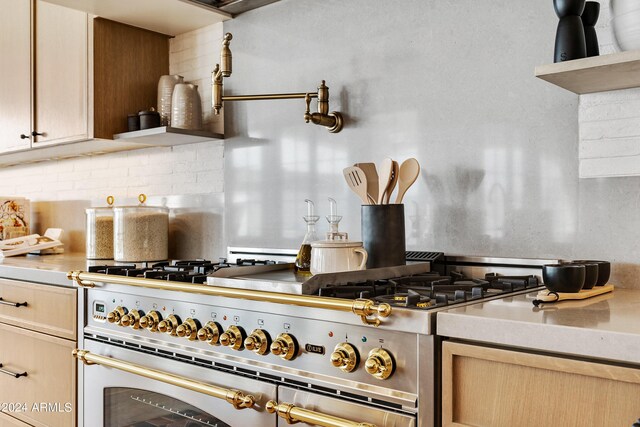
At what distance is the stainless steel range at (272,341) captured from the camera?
1.19 meters

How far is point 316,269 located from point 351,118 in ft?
2.48

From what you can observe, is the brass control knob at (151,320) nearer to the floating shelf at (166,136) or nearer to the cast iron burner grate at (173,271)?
the cast iron burner grate at (173,271)

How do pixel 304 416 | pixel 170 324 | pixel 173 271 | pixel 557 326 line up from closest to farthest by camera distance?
pixel 557 326, pixel 304 416, pixel 170 324, pixel 173 271

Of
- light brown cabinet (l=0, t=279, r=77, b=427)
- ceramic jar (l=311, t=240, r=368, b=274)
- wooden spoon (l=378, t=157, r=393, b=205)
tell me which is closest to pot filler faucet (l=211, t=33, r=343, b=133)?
wooden spoon (l=378, t=157, r=393, b=205)

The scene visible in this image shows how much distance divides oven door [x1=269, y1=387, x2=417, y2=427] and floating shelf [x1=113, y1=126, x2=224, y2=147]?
4.67 feet

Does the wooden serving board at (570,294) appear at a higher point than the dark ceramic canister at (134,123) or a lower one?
lower

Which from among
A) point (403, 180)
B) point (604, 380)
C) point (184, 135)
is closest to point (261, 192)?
point (184, 135)

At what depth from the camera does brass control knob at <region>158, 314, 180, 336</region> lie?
1.66 meters

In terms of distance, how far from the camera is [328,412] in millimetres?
1286

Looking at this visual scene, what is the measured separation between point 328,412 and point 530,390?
45 centimetres

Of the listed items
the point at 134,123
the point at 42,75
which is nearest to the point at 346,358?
the point at 134,123

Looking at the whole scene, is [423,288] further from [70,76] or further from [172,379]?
[70,76]

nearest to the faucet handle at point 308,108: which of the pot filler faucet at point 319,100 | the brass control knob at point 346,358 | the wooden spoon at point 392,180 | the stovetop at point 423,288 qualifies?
the pot filler faucet at point 319,100

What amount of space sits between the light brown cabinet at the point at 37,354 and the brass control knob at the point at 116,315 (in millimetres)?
290
